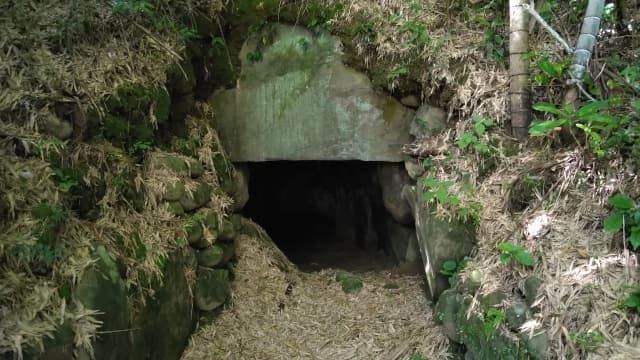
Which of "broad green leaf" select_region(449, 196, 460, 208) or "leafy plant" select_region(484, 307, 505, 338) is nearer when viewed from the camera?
"leafy plant" select_region(484, 307, 505, 338)

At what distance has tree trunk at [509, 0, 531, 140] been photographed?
3.09 meters

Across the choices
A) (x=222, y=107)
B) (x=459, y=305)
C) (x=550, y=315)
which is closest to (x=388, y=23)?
(x=222, y=107)

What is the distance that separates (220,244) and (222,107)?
1.29 m

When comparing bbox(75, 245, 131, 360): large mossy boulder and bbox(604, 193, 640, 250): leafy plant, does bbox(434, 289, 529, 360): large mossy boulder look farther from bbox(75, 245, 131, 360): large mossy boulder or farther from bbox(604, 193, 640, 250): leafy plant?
bbox(75, 245, 131, 360): large mossy boulder

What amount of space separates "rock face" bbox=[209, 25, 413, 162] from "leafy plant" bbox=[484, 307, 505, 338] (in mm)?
1852

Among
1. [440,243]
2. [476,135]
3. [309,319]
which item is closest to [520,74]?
[476,135]

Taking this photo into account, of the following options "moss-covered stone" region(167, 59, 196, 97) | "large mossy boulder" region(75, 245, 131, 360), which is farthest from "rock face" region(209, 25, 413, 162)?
"large mossy boulder" region(75, 245, 131, 360)

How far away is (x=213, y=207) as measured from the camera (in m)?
3.48

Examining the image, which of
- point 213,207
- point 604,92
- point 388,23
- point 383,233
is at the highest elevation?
point 388,23

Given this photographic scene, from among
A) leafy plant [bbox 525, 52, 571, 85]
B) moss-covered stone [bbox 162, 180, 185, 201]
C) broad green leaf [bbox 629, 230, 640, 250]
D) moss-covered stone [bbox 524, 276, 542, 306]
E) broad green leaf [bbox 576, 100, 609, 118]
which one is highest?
leafy plant [bbox 525, 52, 571, 85]

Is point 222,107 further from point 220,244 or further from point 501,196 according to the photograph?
point 501,196

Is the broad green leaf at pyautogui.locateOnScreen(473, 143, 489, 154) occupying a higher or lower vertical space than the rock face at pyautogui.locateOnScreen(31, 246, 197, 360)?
higher

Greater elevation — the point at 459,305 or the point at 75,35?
the point at 75,35

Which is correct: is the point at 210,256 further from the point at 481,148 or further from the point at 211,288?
the point at 481,148
